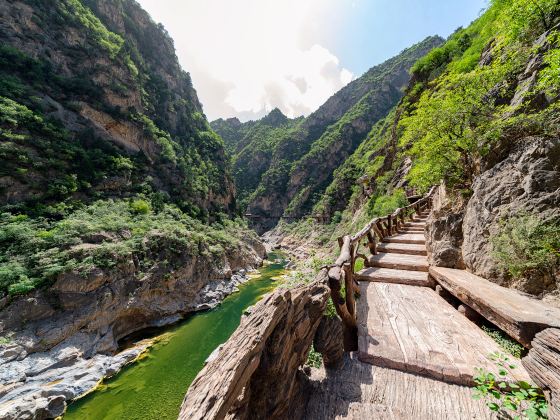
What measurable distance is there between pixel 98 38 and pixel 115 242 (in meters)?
31.0

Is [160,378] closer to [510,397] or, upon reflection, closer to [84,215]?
[510,397]

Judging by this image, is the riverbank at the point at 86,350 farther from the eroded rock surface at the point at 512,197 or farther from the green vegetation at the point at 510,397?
the eroded rock surface at the point at 512,197

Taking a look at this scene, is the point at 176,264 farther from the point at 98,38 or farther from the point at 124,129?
the point at 98,38

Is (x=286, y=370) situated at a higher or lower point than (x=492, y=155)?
lower

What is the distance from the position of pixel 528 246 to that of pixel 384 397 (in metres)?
3.04

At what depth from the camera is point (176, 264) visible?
17.5 m

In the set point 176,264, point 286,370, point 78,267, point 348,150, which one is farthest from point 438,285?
point 348,150

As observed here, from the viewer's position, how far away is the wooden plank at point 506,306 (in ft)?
7.36

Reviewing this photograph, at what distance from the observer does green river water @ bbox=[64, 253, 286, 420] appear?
776 cm

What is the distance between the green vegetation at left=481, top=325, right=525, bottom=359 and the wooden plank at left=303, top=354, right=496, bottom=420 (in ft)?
3.14

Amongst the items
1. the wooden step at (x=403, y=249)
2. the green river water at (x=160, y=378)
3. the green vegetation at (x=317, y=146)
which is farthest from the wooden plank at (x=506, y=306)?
the green vegetation at (x=317, y=146)

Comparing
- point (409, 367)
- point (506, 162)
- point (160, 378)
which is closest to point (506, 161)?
point (506, 162)

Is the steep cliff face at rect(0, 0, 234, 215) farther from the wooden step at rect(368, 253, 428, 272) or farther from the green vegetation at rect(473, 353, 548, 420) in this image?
the green vegetation at rect(473, 353, 548, 420)

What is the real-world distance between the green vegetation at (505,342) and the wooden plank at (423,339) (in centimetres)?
10
